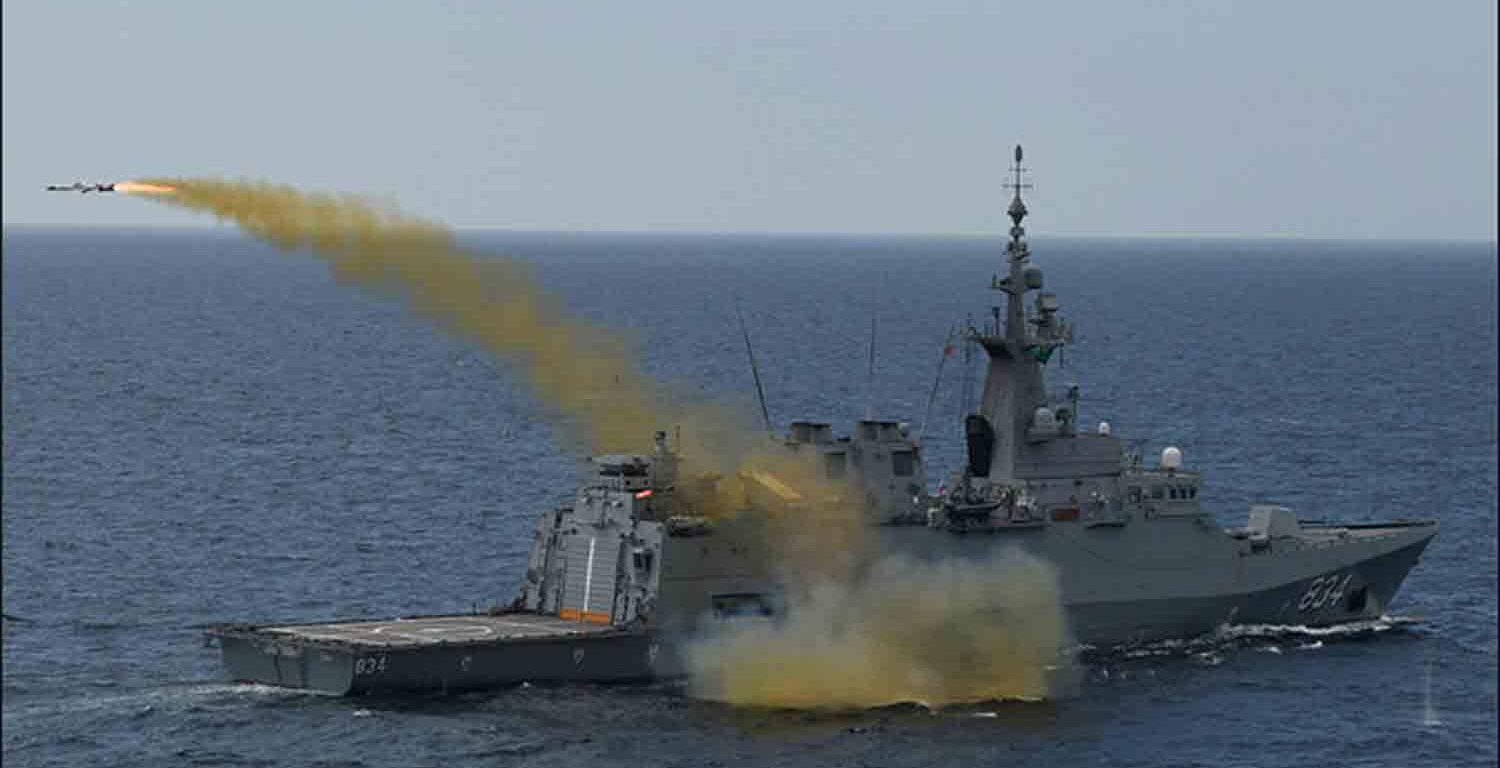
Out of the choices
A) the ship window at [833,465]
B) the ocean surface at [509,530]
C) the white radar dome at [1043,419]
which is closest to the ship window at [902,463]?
the ship window at [833,465]

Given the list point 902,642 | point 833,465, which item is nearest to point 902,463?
point 833,465

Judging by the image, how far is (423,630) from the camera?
1790 inches

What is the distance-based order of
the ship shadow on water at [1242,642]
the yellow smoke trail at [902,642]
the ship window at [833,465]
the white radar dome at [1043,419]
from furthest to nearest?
1. the white radar dome at [1043,419]
2. the ship shadow on water at [1242,642]
3. the ship window at [833,465]
4. the yellow smoke trail at [902,642]

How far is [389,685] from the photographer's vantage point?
142 feet

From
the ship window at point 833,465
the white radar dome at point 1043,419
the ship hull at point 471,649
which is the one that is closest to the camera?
the ship hull at point 471,649

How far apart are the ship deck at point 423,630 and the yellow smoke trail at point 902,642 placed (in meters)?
2.55

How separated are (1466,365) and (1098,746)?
3302 inches

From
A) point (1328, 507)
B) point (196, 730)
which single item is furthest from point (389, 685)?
point (1328, 507)

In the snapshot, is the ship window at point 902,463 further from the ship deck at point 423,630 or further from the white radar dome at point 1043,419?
the ship deck at point 423,630

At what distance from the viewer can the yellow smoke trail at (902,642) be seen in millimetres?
45281

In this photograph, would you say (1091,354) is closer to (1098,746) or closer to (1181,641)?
(1181,641)

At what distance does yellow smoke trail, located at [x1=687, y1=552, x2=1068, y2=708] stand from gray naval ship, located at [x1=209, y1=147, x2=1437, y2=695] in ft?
1.47

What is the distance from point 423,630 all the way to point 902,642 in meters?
8.77

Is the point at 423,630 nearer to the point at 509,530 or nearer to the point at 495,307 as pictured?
the point at 495,307
